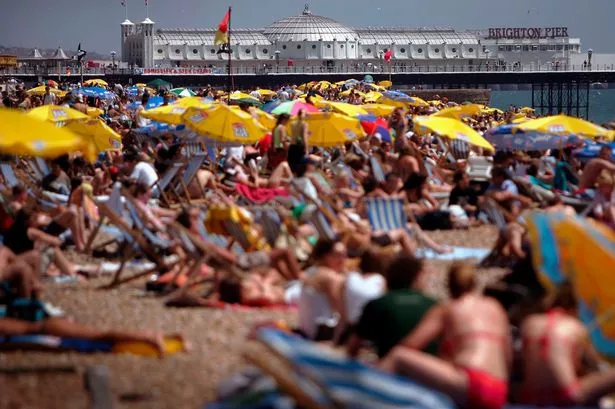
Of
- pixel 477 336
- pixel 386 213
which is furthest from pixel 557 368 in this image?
pixel 386 213

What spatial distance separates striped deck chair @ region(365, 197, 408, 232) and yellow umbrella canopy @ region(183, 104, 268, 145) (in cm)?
455

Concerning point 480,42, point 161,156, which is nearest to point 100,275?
point 161,156

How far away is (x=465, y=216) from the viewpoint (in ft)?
37.1

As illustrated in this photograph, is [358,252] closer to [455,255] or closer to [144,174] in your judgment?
[455,255]

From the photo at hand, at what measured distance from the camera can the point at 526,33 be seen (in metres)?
126

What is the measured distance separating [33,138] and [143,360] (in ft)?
3.68

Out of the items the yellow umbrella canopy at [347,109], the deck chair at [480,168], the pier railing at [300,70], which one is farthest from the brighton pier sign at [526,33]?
the deck chair at [480,168]

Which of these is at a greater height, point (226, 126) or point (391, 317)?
point (226, 126)

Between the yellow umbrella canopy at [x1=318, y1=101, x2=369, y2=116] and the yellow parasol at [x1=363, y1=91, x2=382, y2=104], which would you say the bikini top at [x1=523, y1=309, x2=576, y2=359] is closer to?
the yellow umbrella canopy at [x1=318, y1=101, x2=369, y2=116]

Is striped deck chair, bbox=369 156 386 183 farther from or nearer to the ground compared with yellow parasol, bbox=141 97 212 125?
nearer to the ground

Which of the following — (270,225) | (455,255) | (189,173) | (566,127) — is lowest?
(455,255)

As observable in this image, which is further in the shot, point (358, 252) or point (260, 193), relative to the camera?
point (260, 193)

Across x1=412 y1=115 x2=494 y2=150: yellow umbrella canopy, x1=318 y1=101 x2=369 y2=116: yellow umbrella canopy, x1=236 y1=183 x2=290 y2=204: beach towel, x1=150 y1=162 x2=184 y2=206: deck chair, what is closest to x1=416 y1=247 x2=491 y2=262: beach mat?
x1=236 y1=183 x2=290 y2=204: beach towel

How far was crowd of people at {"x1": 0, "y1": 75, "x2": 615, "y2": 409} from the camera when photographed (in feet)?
16.2
